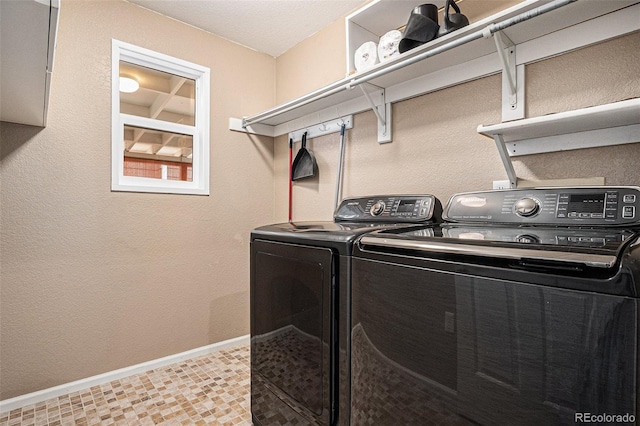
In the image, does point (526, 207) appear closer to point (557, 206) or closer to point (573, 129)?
point (557, 206)

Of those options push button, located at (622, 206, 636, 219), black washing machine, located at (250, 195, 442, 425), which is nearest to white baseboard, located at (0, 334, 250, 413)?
black washing machine, located at (250, 195, 442, 425)

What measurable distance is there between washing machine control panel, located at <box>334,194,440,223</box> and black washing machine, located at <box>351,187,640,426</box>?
0.40 meters

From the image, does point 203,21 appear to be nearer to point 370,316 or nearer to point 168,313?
point 168,313

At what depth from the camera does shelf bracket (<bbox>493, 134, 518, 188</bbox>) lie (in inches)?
50.5

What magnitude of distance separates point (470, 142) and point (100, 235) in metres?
2.25

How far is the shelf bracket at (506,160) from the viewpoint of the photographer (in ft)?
4.21

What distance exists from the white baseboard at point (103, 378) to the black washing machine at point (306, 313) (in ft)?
3.43

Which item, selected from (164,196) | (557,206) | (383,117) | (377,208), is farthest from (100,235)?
(557,206)

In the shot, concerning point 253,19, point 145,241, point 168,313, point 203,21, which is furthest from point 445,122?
point 168,313

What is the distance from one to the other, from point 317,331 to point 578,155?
124cm

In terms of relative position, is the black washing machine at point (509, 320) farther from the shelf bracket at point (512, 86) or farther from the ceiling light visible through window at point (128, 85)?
the ceiling light visible through window at point (128, 85)

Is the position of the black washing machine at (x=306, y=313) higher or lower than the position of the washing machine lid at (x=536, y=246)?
lower

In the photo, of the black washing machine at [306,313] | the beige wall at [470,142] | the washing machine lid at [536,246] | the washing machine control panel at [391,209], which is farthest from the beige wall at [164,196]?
the washing machine lid at [536,246]

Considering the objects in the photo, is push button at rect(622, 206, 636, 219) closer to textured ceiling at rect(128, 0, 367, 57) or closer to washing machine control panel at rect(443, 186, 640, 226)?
washing machine control panel at rect(443, 186, 640, 226)
